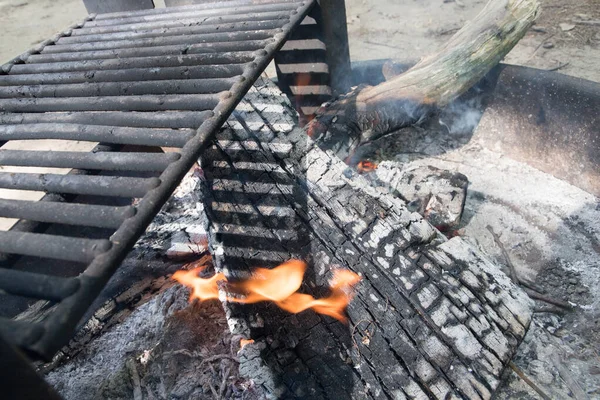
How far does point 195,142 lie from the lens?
62.5 inches

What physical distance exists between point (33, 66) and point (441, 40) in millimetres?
5844

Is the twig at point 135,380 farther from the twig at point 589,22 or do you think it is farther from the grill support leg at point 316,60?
the twig at point 589,22

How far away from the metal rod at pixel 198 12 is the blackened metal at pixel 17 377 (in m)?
2.53

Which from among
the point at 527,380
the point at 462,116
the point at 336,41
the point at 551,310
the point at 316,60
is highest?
the point at 336,41

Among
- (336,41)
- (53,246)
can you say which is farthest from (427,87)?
(53,246)

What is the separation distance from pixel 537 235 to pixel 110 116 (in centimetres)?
295

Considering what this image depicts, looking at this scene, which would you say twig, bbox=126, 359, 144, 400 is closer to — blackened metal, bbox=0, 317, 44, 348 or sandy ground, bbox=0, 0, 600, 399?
blackened metal, bbox=0, 317, 44, 348

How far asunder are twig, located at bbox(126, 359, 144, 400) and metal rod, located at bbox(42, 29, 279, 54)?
1.93 m

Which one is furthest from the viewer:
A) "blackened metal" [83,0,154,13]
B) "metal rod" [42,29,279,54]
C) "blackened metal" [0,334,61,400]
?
"blackened metal" [83,0,154,13]

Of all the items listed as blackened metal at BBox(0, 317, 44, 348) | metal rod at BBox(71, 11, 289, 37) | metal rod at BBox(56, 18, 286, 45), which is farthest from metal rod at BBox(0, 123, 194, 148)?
metal rod at BBox(71, 11, 289, 37)

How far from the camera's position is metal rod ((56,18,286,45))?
250 cm

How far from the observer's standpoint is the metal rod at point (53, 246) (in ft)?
3.92

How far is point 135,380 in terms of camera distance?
2.21 m

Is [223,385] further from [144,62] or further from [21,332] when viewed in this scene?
[144,62]
